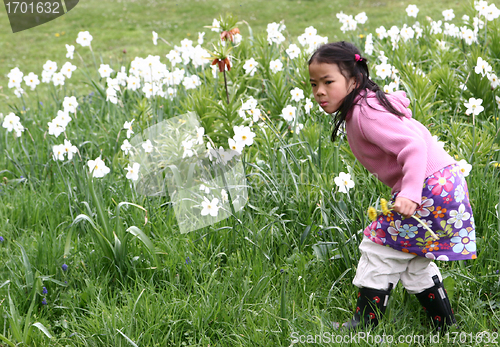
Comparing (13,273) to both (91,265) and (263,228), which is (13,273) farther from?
(263,228)

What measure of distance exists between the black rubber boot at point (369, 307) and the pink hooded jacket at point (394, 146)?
432mm

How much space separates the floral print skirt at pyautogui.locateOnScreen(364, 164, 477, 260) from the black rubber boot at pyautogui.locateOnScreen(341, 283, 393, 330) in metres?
0.21

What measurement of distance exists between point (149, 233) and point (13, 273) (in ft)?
2.32

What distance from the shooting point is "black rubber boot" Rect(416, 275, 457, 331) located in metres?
1.95

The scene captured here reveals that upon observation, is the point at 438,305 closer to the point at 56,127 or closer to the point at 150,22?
the point at 56,127

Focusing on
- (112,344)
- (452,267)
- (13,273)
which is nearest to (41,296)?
(13,273)

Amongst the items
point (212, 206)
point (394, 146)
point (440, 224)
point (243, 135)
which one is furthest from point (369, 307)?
point (243, 135)

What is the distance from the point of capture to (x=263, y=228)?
8.06ft

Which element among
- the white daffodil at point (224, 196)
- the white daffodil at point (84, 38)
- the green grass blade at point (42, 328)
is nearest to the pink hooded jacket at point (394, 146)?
the white daffodil at point (224, 196)

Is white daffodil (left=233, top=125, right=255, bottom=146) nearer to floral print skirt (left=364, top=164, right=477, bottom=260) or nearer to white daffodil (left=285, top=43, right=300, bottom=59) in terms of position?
floral print skirt (left=364, top=164, right=477, bottom=260)

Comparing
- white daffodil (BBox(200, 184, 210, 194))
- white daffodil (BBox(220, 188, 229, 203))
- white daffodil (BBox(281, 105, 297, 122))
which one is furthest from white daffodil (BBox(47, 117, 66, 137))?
white daffodil (BBox(281, 105, 297, 122))

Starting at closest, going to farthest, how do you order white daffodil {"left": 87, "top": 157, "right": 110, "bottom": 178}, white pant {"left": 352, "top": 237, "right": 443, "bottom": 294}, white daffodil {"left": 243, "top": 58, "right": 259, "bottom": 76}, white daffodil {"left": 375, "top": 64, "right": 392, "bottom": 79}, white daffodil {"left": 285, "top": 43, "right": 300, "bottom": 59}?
white pant {"left": 352, "top": 237, "right": 443, "bottom": 294} → white daffodil {"left": 87, "top": 157, "right": 110, "bottom": 178} → white daffodil {"left": 375, "top": 64, "right": 392, "bottom": 79} → white daffodil {"left": 243, "top": 58, "right": 259, "bottom": 76} → white daffodil {"left": 285, "top": 43, "right": 300, "bottom": 59}

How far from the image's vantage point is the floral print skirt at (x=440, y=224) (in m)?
1.83

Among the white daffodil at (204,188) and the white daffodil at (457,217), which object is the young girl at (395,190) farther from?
the white daffodil at (204,188)
